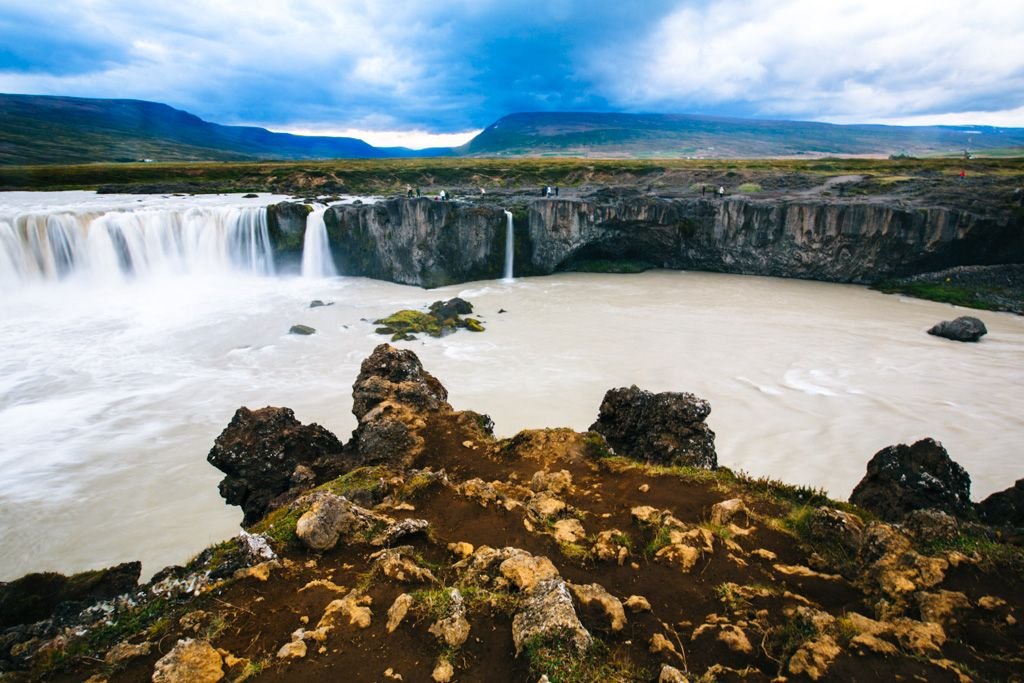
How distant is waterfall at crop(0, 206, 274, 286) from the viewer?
3156 centimetres

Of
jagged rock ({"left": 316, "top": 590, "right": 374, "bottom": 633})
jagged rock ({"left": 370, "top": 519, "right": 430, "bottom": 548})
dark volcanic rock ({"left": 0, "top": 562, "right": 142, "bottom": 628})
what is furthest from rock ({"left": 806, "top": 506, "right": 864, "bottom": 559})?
dark volcanic rock ({"left": 0, "top": 562, "right": 142, "bottom": 628})

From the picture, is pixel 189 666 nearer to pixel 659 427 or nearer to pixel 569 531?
pixel 569 531

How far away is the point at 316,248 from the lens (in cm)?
3734

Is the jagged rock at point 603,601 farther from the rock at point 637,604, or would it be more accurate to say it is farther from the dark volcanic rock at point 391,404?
the dark volcanic rock at point 391,404

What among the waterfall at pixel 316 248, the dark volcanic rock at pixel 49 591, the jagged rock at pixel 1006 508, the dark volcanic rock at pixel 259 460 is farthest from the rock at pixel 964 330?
the waterfall at pixel 316 248

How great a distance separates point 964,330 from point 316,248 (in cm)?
3817

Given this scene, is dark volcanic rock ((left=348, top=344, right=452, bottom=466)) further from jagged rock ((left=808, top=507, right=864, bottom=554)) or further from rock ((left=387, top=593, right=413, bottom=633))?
jagged rock ((left=808, top=507, right=864, bottom=554))

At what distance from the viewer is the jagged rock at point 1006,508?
821cm

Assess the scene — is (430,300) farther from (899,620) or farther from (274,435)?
(899,620)

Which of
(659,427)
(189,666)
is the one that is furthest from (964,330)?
(189,666)

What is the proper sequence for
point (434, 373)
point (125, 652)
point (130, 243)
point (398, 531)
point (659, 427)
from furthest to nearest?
point (130, 243), point (434, 373), point (659, 427), point (398, 531), point (125, 652)

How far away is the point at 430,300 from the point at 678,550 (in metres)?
27.0

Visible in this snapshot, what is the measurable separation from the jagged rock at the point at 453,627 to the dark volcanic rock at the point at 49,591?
4695 mm

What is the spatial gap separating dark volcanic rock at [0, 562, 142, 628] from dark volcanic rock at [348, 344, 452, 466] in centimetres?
403
